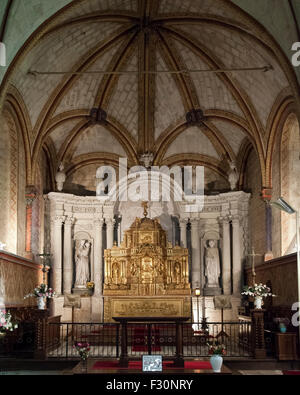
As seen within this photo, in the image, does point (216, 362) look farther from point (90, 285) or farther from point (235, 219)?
point (235, 219)

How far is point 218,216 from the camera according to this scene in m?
23.0

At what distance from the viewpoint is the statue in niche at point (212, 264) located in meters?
22.5

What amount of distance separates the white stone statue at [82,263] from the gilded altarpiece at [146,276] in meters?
1.51

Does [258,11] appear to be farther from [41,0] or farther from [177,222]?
[177,222]

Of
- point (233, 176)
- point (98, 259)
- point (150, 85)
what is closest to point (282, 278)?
point (233, 176)

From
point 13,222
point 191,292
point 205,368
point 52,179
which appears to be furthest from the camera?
point 52,179

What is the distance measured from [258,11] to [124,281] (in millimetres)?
11044

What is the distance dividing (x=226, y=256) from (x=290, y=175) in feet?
18.3

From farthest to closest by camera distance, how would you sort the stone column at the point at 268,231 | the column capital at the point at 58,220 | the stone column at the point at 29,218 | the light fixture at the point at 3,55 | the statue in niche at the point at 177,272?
the column capital at the point at 58,220 → the statue in niche at the point at 177,272 → the stone column at the point at 29,218 → the stone column at the point at 268,231 → the light fixture at the point at 3,55

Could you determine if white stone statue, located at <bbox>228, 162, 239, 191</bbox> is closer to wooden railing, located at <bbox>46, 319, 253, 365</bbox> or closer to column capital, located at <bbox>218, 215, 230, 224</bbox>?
column capital, located at <bbox>218, 215, 230, 224</bbox>

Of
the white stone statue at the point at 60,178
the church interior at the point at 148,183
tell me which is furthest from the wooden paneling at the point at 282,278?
the white stone statue at the point at 60,178

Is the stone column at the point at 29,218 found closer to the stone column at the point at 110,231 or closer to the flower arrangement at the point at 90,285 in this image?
the flower arrangement at the point at 90,285

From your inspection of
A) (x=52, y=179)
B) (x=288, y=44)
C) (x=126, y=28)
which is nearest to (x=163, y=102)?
(x=126, y=28)

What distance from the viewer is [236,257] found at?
72.5 feet
